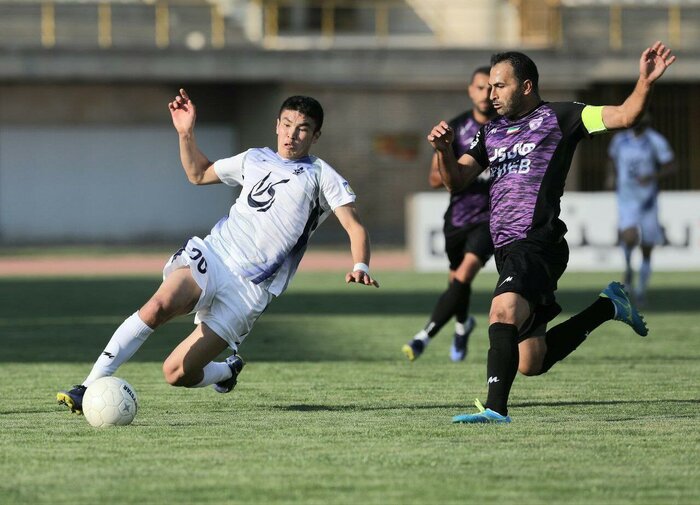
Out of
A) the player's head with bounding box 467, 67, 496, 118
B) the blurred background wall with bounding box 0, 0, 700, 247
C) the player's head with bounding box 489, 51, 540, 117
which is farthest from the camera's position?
the blurred background wall with bounding box 0, 0, 700, 247

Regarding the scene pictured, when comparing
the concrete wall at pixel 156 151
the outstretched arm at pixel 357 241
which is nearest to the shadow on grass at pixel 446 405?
the outstretched arm at pixel 357 241

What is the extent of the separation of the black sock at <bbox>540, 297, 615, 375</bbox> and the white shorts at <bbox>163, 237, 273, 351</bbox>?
1.64 meters

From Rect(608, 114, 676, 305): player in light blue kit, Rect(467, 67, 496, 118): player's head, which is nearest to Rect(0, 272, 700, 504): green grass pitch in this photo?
Rect(467, 67, 496, 118): player's head

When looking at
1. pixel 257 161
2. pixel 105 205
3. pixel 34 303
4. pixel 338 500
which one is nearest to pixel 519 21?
pixel 105 205

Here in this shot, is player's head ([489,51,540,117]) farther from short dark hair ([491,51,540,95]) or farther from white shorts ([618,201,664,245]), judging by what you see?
white shorts ([618,201,664,245])

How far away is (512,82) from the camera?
7855 millimetres

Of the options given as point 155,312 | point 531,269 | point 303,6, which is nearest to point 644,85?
point 531,269

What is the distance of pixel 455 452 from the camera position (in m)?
6.62

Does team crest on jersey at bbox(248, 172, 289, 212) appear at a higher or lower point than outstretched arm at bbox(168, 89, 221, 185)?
lower

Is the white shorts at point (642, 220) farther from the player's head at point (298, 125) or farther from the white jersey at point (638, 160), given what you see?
the player's head at point (298, 125)

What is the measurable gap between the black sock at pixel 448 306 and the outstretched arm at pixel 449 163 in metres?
3.39

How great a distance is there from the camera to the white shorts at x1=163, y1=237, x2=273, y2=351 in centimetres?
803

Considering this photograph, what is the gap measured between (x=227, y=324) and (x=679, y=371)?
398 cm

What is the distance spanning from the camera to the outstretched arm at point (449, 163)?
7.81m
